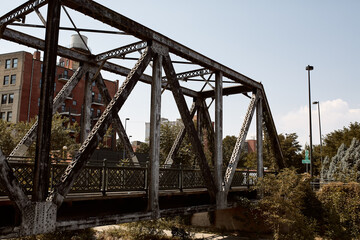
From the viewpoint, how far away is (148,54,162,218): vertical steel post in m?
10.4

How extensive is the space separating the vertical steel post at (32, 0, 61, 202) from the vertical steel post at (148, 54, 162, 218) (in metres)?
3.58

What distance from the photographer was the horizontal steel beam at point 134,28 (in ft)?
29.5

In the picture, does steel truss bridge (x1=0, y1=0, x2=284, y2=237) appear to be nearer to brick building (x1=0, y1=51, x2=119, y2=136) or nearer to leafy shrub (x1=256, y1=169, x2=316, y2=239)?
leafy shrub (x1=256, y1=169, x2=316, y2=239)

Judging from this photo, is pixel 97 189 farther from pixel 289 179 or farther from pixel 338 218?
pixel 338 218

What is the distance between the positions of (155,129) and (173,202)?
3.24 metres

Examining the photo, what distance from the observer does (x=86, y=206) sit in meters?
9.16

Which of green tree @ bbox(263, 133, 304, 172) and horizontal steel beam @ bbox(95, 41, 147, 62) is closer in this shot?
horizontal steel beam @ bbox(95, 41, 147, 62)

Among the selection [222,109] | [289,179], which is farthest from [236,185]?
[222,109]

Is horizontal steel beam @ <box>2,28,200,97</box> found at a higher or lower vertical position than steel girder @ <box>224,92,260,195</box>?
higher

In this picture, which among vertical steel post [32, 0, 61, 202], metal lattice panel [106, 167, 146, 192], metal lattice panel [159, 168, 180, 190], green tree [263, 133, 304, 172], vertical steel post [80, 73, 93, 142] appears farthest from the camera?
green tree [263, 133, 304, 172]

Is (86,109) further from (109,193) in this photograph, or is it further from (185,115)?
(109,193)

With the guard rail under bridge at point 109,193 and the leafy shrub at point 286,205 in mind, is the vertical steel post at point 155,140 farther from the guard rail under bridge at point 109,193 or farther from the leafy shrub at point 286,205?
the leafy shrub at point 286,205

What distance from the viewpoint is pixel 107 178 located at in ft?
30.5

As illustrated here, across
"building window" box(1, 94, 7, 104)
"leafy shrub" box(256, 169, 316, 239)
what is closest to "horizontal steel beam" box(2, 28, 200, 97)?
"leafy shrub" box(256, 169, 316, 239)
